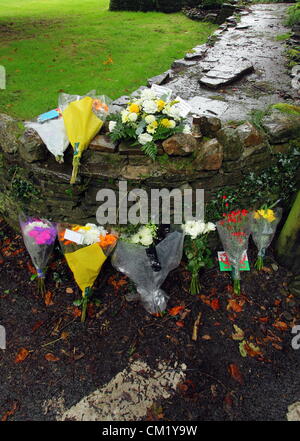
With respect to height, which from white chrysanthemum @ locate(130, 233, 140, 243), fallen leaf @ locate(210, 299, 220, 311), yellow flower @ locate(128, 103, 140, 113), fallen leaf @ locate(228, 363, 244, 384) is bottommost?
fallen leaf @ locate(228, 363, 244, 384)

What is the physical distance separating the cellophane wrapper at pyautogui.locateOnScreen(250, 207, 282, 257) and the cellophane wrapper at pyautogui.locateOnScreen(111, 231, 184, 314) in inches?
34.2

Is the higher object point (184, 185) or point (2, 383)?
point (184, 185)

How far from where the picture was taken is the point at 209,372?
2.80 m

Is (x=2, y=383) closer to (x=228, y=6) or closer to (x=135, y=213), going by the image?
(x=135, y=213)

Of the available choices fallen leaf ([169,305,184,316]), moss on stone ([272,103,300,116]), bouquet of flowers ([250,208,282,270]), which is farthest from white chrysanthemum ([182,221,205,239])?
moss on stone ([272,103,300,116])

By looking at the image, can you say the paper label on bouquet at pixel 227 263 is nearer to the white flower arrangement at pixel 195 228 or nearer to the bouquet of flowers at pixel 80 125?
the white flower arrangement at pixel 195 228

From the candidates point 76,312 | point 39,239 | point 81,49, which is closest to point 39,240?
point 39,239

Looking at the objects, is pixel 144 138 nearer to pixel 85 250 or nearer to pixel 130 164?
pixel 130 164

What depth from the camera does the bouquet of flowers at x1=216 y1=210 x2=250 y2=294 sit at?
3311 millimetres

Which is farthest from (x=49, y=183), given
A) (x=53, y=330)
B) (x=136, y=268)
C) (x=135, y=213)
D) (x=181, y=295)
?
(x=181, y=295)

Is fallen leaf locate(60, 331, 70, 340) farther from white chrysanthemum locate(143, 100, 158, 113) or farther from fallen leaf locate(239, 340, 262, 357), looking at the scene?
white chrysanthemum locate(143, 100, 158, 113)

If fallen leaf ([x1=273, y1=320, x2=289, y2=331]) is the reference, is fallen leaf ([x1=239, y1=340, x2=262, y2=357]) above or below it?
below

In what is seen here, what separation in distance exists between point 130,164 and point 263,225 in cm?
158

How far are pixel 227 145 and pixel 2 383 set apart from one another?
297 centimetres
